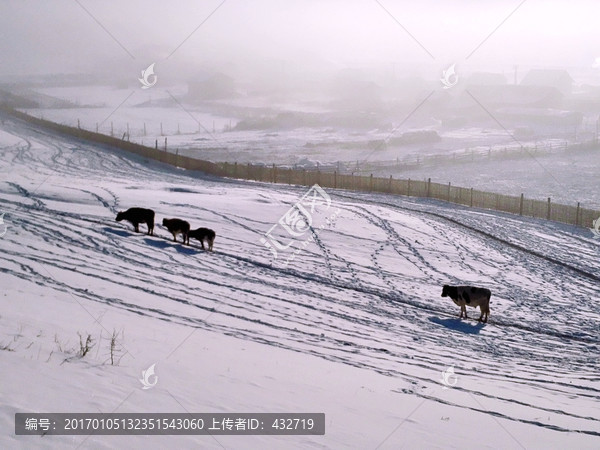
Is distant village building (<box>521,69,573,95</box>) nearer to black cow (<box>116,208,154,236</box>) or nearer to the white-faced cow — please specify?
black cow (<box>116,208,154,236</box>)

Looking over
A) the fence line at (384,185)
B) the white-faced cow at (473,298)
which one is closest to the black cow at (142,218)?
the white-faced cow at (473,298)

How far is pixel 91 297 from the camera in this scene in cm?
1179

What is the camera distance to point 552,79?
326 ft

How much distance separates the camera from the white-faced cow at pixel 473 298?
1427cm

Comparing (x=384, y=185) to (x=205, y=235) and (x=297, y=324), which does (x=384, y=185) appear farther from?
(x=297, y=324)

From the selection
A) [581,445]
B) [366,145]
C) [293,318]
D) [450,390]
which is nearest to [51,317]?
[293,318]

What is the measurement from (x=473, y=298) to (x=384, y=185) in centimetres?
2296

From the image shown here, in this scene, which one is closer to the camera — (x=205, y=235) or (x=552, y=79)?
(x=205, y=235)

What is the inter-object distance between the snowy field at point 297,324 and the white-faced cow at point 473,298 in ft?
1.40

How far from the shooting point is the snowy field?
7.01 metres

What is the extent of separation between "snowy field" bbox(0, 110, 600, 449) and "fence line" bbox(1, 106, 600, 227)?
5434 millimetres

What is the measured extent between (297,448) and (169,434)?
50.8 inches

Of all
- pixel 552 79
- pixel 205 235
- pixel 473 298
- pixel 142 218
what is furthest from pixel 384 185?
pixel 552 79

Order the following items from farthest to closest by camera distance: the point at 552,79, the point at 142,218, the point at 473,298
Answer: the point at 552,79 → the point at 142,218 → the point at 473,298
